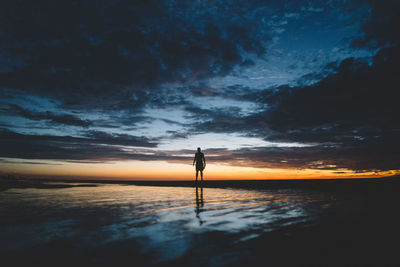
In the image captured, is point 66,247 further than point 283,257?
Yes

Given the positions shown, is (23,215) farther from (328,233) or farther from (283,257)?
(328,233)

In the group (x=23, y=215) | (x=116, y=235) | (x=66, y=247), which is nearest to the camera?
(x=66, y=247)

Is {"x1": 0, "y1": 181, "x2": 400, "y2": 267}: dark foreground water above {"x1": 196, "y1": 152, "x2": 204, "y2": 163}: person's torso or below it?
below

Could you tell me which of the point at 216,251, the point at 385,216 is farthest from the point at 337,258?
the point at 385,216

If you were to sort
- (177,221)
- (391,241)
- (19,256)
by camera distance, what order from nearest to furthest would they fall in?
(19,256), (391,241), (177,221)

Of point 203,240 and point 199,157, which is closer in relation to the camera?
point 203,240

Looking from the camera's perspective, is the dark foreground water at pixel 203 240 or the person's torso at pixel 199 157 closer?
the dark foreground water at pixel 203 240

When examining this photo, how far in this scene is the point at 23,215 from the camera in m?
5.50

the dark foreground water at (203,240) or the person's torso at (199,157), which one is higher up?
the person's torso at (199,157)

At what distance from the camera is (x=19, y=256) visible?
2740mm

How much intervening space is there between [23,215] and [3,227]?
134 cm

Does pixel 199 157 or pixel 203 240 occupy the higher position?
pixel 199 157

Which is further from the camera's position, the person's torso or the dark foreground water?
the person's torso

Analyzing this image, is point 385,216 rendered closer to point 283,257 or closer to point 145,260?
point 283,257
